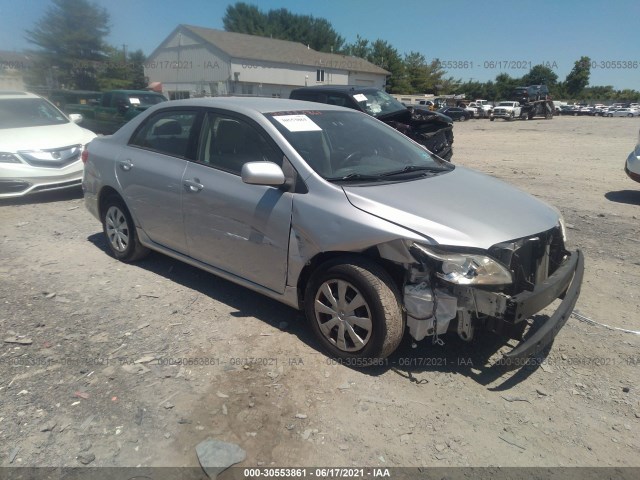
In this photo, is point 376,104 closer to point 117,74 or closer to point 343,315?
point 343,315

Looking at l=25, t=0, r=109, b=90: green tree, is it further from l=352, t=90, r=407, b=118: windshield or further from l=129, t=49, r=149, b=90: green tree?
l=352, t=90, r=407, b=118: windshield

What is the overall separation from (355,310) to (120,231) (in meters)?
2.97

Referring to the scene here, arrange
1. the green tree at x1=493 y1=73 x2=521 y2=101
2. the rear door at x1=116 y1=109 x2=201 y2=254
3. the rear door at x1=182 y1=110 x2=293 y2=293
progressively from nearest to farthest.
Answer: the rear door at x1=182 y1=110 x2=293 y2=293
the rear door at x1=116 y1=109 x2=201 y2=254
the green tree at x1=493 y1=73 x2=521 y2=101

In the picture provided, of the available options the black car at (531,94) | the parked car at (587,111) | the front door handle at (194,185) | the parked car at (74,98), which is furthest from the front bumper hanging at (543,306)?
the parked car at (587,111)

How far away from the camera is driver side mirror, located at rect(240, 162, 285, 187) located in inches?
129

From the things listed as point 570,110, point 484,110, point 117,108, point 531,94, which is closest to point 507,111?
point 531,94

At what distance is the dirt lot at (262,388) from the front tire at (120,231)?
28cm

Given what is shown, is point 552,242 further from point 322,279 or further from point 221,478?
point 221,478

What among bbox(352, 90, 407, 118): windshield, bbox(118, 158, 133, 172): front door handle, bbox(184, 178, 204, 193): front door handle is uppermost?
bbox(352, 90, 407, 118): windshield

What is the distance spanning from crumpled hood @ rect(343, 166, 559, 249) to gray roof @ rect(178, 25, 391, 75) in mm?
41430

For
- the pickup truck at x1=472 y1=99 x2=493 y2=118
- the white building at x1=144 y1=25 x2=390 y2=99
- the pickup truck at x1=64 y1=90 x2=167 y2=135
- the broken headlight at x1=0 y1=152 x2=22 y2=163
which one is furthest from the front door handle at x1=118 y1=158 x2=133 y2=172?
the pickup truck at x1=472 y1=99 x2=493 y2=118

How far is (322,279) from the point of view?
10.6 ft

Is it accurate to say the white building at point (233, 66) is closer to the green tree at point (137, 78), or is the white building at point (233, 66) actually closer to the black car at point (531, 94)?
the green tree at point (137, 78)

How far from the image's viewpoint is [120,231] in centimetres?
496
